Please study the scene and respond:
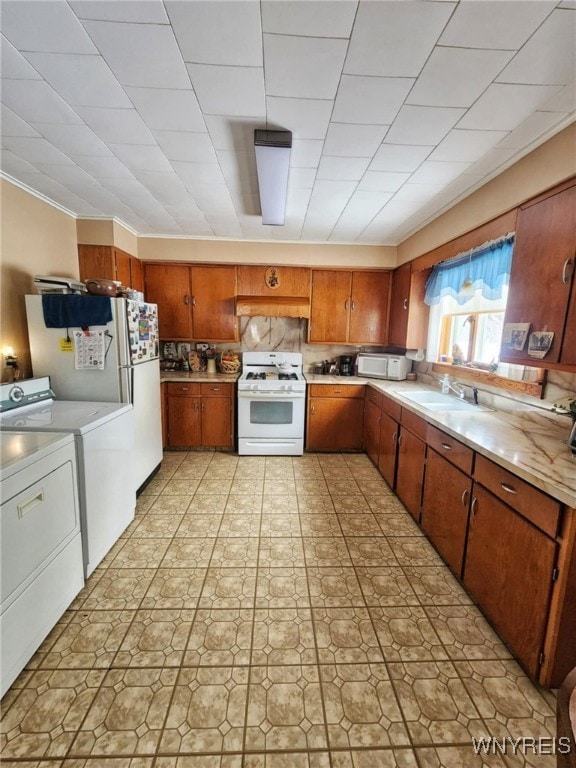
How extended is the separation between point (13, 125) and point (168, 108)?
903 mm

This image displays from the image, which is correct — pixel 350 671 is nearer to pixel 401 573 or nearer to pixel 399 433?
pixel 401 573

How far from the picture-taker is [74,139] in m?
1.83

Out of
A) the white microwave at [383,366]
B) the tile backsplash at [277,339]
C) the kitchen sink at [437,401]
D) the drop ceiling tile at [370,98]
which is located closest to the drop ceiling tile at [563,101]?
the drop ceiling tile at [370,98]

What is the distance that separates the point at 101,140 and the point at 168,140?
0.40 m

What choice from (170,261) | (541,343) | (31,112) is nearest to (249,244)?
(170,261)

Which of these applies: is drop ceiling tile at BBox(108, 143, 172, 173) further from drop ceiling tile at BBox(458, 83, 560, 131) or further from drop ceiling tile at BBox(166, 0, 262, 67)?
drop ceiling tile at BBox(458, 83, 560, 131)

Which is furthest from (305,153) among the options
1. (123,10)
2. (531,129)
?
(531,129)

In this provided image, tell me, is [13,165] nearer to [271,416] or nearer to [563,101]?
[271,416]

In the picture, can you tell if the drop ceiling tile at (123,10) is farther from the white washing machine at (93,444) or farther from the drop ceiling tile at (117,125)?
the white washing machine at (93,444)

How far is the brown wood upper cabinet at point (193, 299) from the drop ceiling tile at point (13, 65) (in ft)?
7.86

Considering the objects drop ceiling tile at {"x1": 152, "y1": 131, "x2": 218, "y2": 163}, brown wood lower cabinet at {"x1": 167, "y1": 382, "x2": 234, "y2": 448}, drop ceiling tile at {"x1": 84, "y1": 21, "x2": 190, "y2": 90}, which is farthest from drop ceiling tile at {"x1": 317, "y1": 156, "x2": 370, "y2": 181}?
brown wood lower cabinet at {"x1": 167, "y1": 382, "x2": 234, "y2": 448}

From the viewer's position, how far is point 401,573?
194 cm

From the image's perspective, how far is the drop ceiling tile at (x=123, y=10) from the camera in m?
1.06

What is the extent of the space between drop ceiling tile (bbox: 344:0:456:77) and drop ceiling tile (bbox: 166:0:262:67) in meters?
0.36
